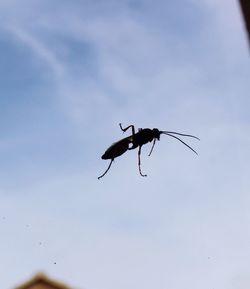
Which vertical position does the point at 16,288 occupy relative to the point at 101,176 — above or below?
below

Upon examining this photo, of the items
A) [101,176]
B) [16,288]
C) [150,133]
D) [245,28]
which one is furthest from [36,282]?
[245,28]

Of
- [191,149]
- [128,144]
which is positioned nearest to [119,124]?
[128,144]

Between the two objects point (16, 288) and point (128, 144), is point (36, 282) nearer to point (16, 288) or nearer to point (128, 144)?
point (16, 288)

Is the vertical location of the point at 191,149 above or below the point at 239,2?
below

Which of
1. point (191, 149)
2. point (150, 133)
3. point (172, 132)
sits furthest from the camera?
point (150, 133)

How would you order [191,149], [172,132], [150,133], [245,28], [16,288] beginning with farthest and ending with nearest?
[16,288] < [150,133] < [172,132] < [191,149] < [245,28]

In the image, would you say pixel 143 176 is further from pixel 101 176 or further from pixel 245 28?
pixel 245 28

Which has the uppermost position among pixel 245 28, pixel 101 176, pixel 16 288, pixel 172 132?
pixel 245 28

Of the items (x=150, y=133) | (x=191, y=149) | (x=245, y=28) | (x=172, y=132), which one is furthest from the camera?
(x=150, y=133)

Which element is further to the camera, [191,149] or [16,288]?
[16,288]
